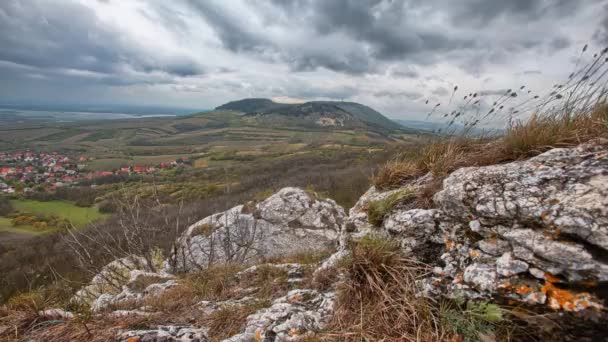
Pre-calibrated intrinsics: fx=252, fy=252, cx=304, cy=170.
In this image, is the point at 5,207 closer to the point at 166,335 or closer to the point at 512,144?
the point at 166,335

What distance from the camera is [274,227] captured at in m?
12.2

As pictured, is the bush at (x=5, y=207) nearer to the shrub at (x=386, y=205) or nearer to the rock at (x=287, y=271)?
the rock at (x=287, y=271)

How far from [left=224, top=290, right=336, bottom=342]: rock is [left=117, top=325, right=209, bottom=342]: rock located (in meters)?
0.46

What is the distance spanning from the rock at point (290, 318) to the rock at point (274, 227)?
804 centimetres

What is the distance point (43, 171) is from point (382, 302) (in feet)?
420

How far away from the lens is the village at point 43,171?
7128 centimetres

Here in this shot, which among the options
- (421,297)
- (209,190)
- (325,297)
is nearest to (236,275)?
(325,297)

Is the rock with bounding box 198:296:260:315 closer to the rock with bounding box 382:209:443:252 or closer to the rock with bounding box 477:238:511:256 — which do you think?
the rock with bounding box 382:209:443:252

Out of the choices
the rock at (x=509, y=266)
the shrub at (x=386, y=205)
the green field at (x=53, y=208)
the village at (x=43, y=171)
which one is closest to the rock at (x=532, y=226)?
the rock at (x=509, y=266)

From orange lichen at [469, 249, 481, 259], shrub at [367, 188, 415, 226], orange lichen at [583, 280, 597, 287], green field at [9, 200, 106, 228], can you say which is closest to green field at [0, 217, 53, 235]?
green field at [9, 200, 106, 228]

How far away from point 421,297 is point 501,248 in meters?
0.89

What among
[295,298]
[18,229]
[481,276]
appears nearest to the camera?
[481,276]

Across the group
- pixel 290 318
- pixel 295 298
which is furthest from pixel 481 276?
pixel 295 298

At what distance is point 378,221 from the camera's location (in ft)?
12.0
